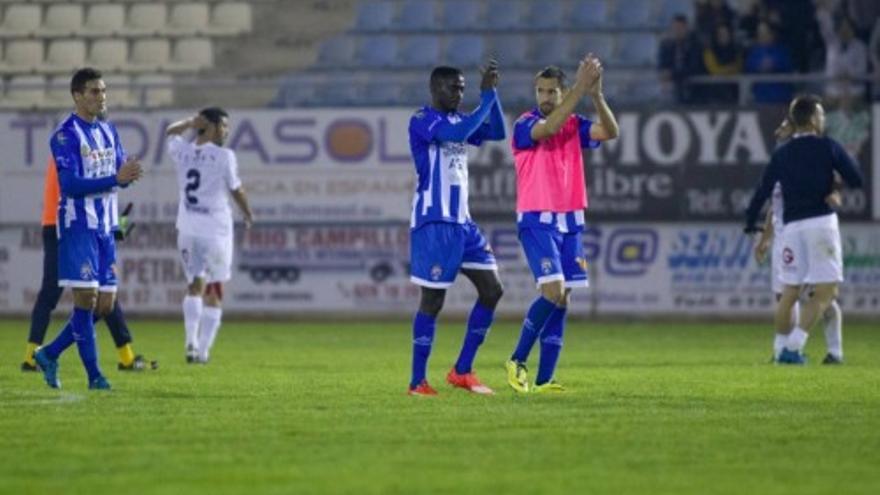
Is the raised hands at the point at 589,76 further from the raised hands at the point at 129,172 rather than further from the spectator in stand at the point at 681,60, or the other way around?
the spectator in stand at the point at 681,60

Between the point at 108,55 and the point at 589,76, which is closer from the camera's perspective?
the point at 589,76

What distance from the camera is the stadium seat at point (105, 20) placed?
113 feet

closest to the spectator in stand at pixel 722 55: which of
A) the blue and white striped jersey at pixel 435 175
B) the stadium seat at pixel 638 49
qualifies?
the stadium seat at pixel 638 49

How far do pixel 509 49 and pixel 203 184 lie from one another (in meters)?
12.1

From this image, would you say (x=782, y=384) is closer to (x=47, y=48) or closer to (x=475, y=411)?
(x=475, y=411)

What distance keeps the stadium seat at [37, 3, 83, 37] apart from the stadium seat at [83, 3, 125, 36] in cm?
16

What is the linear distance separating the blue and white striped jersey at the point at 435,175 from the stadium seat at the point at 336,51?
57.9 feet

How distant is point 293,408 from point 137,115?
53.8ft

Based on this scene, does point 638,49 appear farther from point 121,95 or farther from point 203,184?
point 203,184

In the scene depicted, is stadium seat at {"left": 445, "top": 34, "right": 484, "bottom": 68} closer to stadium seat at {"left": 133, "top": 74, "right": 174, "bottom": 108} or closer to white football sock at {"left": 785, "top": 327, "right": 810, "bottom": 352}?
stadium seat at {"left": 133, "top": 74, "right": 174, "bottom": 108}

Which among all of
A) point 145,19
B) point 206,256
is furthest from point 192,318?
point 145,19

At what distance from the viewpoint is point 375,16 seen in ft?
110

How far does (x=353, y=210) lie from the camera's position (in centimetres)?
2986

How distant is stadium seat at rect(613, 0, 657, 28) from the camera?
3247 cm
